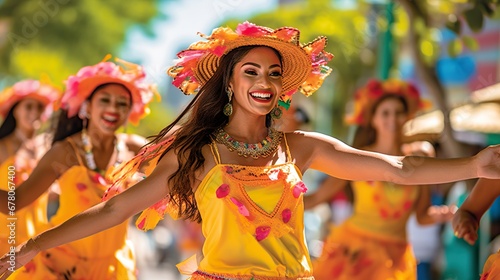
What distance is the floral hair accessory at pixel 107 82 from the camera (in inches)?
269

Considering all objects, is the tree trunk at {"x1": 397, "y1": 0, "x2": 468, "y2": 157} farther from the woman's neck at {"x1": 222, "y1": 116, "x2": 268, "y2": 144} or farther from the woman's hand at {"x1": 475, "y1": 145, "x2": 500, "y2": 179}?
the woman's hand at {"x1": 475, "y1": 145, "x2": 500, "y2": 179}

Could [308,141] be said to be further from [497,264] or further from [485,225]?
[485,225]

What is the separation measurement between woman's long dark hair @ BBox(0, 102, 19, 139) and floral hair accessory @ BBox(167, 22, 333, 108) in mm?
4241

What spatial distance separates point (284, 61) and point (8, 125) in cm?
461

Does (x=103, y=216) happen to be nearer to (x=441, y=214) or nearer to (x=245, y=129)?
(x=245, y=129)

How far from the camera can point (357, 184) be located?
8.25m

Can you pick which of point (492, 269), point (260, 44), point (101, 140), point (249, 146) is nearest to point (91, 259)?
point (101, 140)

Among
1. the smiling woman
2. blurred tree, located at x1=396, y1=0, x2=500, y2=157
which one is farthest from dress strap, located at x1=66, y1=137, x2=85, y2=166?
blurred tree, located at x1=396, y1=0, x2=500, y2=157

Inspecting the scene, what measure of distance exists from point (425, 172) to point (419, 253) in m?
7.97

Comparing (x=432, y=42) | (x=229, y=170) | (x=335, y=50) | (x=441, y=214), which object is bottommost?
(x=441, y=214)

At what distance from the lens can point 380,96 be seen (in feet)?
27.8

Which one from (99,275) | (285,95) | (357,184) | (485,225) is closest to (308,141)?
(285,95)

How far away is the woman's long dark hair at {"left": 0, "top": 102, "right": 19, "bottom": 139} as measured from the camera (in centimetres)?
898

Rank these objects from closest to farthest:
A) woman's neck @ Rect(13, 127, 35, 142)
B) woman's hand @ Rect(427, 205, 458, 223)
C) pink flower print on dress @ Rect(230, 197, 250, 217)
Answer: pink flower print on dress @ Rect(230, 197, 250, 217) → woman's hand @ Rect(427, 205, 458, 223) → woman's neck @ Rect(13, 127, 35, 142)
